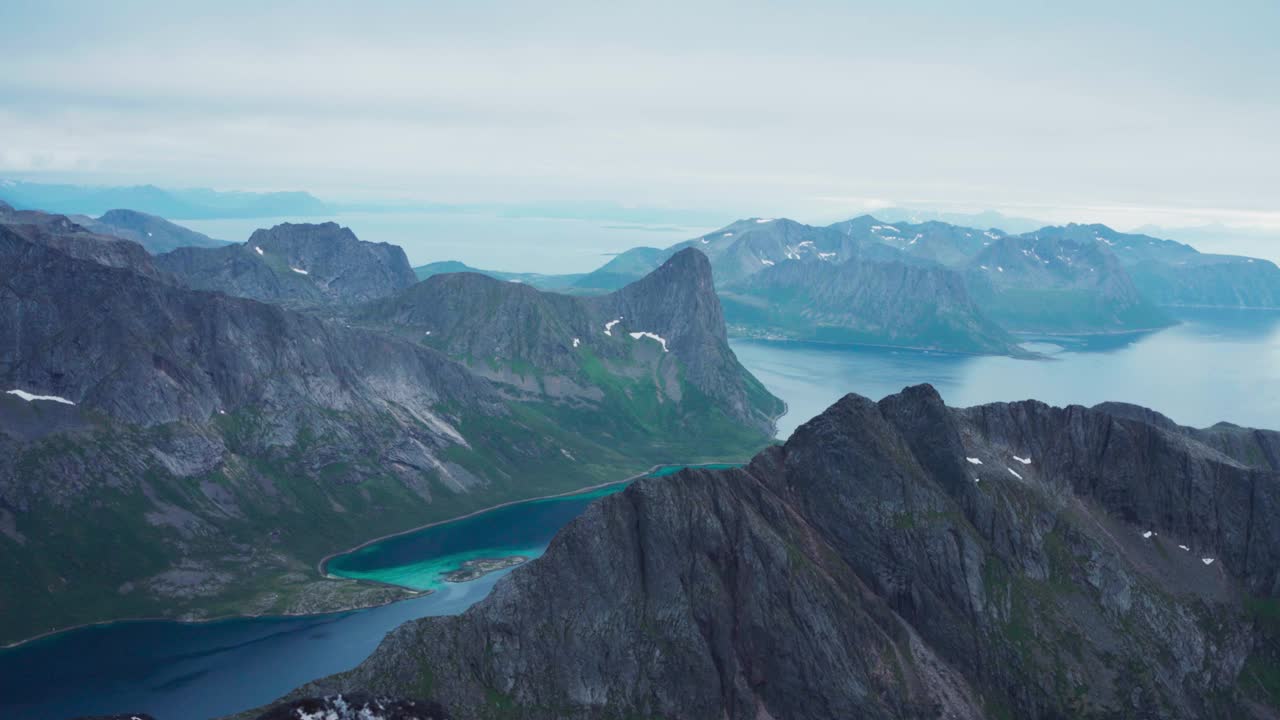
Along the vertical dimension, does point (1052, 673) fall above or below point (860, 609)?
below

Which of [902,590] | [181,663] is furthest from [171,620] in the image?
[902,590]

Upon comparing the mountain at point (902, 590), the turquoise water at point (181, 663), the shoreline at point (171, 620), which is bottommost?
the turquoise water at point (181, 663)

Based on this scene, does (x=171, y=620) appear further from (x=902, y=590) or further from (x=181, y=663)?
(x=902, y=590)

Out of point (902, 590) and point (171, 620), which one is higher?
point (902, 590)

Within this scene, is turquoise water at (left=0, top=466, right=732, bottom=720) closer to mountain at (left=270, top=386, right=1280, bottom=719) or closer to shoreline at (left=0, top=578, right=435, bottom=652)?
shoreline at (left=0, top=578, right=435, bottom=652)

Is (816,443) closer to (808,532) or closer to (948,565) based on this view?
(808,532)

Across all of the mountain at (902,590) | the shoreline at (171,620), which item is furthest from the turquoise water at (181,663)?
the mountain at (902,590)

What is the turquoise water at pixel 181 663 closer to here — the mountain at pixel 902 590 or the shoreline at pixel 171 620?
the shoreline at pixel 171 620

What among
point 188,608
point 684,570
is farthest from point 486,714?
point 188,608
